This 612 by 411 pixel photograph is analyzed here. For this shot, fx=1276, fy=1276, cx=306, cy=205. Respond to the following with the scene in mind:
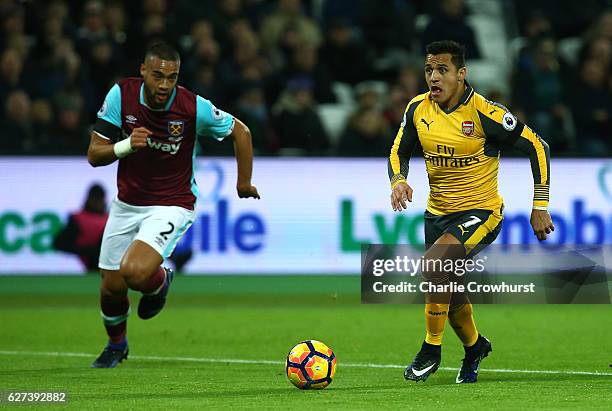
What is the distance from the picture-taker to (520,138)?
838cm

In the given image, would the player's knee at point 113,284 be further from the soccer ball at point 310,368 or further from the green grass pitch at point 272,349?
the soccer ball at point 310,368

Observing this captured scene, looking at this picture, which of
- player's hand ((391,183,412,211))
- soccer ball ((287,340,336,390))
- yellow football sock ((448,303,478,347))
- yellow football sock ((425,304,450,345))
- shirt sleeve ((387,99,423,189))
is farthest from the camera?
shirt sleeve ((387,99,423,189))

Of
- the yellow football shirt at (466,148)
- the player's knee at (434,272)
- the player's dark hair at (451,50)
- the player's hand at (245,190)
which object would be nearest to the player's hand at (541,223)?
the yellow football shirt at (466,148)

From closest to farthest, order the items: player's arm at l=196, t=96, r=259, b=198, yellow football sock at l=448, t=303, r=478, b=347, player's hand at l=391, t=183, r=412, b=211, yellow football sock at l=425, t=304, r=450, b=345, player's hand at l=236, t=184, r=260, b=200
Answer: player's hand at l=391, t=183, r=412, b=211 → yellow football sock at l=425, t=304, r=450, b=345 → yellow football sock at l=448, t=303, r=478, b=347 → player's hand at l=236, t=184, r=260, b=200 → player's arm at l=196, t=96, r=259, b=198

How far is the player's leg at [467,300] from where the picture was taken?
27.5 feet

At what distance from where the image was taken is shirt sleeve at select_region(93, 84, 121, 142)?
29.9ft

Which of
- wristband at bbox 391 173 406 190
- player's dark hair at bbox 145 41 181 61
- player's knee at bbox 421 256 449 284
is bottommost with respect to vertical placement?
player's knee at bbox 421 256 449 284

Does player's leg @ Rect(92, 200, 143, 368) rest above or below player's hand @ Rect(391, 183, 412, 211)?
below

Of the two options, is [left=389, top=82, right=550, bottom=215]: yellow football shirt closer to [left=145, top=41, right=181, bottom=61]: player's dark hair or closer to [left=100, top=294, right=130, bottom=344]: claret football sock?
[left=145, top=41, right=181, bottom=61]: player's dark hair

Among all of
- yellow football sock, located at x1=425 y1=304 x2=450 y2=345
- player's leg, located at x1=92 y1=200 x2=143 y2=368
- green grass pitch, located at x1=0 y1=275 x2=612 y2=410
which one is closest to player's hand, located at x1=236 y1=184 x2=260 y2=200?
player's leg, located at x1=92 y1=200 x2=143 y2=368

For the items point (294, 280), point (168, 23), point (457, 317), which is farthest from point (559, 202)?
point (457, 317)

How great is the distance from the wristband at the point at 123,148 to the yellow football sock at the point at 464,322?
7.94 feet

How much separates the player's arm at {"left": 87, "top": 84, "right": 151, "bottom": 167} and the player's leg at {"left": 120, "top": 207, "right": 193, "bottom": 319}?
0.59m

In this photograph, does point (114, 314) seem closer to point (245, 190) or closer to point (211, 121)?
point (245, 190)
